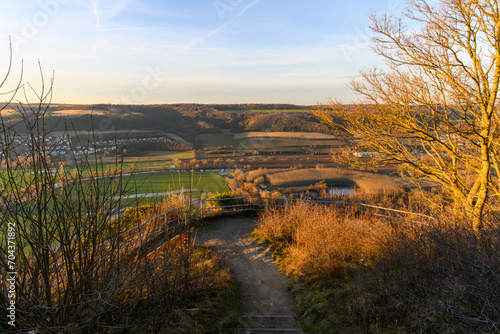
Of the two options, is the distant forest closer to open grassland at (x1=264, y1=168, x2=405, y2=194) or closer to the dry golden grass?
open grassland at (x1=264, y1=168, x2=405, y2=194)

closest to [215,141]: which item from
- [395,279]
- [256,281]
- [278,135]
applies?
[278,135]

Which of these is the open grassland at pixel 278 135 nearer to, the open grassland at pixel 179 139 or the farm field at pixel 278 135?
the farm field at pixel 278 135

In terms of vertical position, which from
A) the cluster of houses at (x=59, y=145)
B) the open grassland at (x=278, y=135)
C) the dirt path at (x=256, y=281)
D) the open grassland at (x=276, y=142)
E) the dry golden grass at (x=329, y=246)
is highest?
the cluster of houses at (x=59, y=145)

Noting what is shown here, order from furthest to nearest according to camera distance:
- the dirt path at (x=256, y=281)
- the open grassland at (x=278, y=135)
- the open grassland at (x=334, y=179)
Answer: the open grassland at (x=278, y=135) < the open grassland at (x=334, y=179) < the dirt path at (x=256, y=281)

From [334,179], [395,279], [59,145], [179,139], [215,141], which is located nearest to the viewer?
[59,145]

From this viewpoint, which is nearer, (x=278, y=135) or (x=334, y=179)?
(x=334, y=179)

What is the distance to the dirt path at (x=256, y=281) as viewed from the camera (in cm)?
527

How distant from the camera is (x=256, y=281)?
7.23 metres

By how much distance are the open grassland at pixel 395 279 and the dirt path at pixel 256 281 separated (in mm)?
294

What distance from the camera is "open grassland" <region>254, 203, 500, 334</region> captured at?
3.34 meters

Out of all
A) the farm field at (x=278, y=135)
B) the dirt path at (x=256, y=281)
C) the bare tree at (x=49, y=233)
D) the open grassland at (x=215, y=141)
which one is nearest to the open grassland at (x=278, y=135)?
the farm field at (x=278, y=135)

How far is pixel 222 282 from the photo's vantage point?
624cm

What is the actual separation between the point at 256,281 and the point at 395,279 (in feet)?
11.0

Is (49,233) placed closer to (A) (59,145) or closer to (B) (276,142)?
(A) (59,145)
